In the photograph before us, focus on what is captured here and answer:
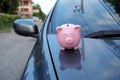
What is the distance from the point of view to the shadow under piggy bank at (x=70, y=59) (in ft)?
6.22

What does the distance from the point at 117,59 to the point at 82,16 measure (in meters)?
1.13

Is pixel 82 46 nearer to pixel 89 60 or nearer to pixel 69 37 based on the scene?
pixel 69 37

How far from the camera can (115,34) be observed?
8.22ft

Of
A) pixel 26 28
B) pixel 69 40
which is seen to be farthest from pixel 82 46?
pixel 26 28

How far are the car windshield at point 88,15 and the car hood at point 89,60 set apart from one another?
387 millimetres

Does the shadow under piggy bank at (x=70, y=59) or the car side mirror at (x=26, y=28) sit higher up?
the car side mirror at (x=26, y=28)

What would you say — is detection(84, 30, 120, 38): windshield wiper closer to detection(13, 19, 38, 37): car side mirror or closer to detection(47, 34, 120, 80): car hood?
detection(47, 34, 120, 80): car hood

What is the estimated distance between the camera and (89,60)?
1941 mm

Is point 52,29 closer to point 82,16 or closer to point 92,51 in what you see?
point 82,16

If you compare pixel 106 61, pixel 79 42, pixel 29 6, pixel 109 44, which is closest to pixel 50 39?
pixel 79 42

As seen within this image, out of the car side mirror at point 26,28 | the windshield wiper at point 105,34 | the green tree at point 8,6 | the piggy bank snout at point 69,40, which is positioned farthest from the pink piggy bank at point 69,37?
the green tree at point 8,6

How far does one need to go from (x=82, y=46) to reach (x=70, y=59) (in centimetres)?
26

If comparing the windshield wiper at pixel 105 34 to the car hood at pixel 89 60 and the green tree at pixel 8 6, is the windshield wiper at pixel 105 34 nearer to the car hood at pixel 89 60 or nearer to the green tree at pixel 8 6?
the car hood at pixel 89 60

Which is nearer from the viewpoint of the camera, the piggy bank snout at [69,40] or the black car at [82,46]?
the black car at [82,46]
